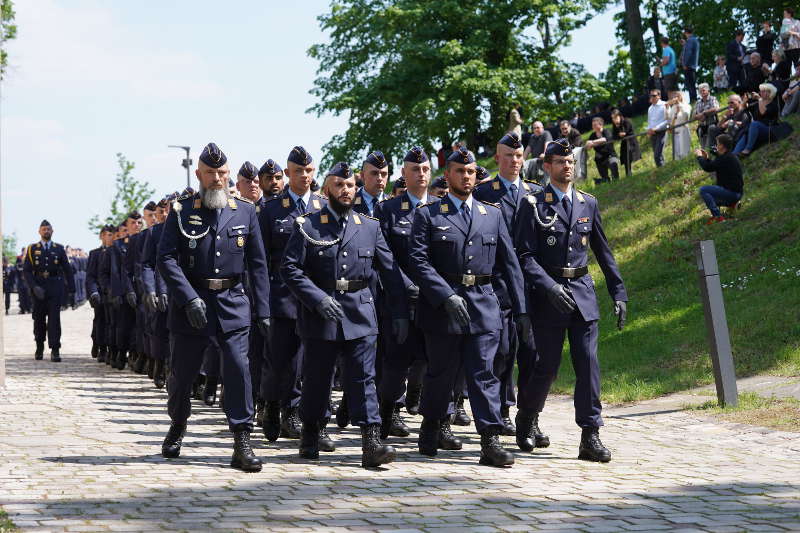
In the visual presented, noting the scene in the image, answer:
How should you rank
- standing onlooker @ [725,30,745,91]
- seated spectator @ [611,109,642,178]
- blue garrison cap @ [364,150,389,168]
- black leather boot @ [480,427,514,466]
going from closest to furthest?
black leather boot @ [480,427,514,466] → blue garrison cap @ [364,150,389,168] → seated spectator @ [611,109,642,178] → standing onlooker @ [725,30,745,91]

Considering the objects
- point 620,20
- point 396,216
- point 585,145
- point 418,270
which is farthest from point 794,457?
point 620,20

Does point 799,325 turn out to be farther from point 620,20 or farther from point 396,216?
point 620,20

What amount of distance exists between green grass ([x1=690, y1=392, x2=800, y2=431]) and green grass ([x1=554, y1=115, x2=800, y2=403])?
4.36ft

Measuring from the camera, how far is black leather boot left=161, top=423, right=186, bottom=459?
8836mm

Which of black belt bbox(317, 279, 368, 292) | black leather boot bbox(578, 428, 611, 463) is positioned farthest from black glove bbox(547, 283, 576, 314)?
black belt bbox(317, 279, 368, 292)

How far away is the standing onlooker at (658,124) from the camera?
24.1 m

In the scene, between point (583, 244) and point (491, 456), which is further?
point (583, 244)

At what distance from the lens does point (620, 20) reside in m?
49.0

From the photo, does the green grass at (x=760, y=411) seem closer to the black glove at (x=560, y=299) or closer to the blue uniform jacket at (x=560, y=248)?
the blue uniform jacket at (x=560, y=248)

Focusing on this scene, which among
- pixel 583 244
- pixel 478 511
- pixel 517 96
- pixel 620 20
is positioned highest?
pixel 620 20

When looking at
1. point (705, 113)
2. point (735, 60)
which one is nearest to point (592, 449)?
point (705, 113)

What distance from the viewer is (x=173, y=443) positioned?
887cm

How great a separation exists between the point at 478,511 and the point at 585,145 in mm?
19685

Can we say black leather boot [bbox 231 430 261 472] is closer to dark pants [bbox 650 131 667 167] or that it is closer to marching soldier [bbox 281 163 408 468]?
marching soldier [bbox 281 163 408 468]
